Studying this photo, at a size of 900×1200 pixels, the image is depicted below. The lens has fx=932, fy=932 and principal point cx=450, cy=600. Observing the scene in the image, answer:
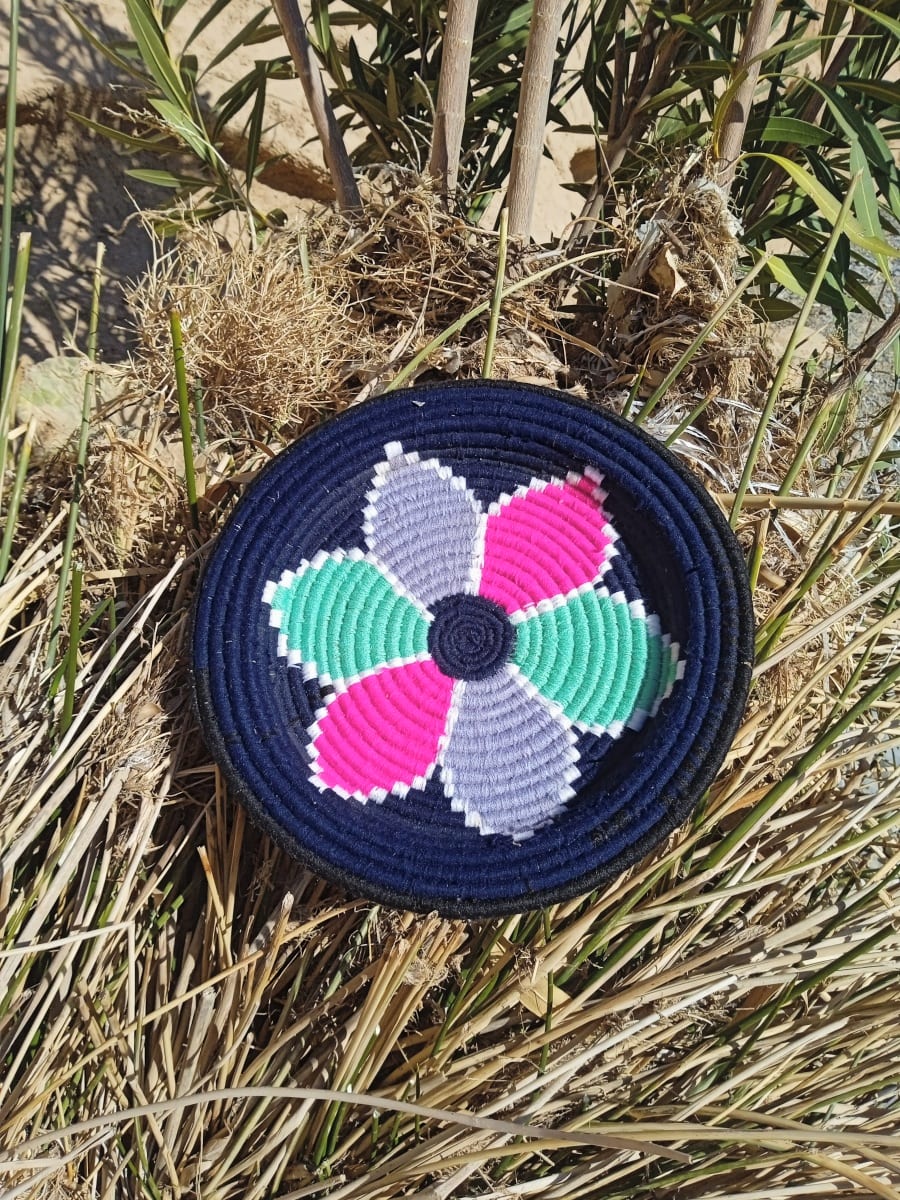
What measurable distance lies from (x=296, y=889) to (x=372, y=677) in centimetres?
14

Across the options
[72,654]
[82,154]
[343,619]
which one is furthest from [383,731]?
[82,154]

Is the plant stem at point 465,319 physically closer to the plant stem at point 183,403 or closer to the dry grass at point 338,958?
the dry grass at point 338,958

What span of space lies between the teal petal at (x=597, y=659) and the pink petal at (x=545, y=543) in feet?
0.05

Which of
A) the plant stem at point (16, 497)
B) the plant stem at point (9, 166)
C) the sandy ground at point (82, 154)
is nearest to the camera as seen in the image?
the plant stem at point (9, 166)

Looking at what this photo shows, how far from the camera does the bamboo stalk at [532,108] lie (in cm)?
66

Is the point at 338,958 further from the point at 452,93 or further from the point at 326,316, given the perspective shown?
the point at 452,93

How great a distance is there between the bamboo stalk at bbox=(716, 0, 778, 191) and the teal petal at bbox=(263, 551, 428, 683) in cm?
40

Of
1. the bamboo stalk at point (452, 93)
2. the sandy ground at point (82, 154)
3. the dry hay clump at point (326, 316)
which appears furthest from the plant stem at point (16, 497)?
the sandy ground at point (82, 154)

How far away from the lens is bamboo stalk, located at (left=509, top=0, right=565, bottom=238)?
661mm

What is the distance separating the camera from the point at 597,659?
60 centimetres

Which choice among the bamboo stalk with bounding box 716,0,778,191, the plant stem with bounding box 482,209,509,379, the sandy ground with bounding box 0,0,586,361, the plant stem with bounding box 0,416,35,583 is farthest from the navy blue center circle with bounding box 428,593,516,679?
the sandy ground with bounding box 0,0,586,361

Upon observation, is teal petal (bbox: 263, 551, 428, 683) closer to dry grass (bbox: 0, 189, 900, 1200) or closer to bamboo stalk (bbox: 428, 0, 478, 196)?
dry grass (bbox: 0, 189, 900, 1200)

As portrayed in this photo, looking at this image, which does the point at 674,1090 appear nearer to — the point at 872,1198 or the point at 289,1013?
the point at 872,1198

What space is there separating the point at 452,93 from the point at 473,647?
0.42 meters
